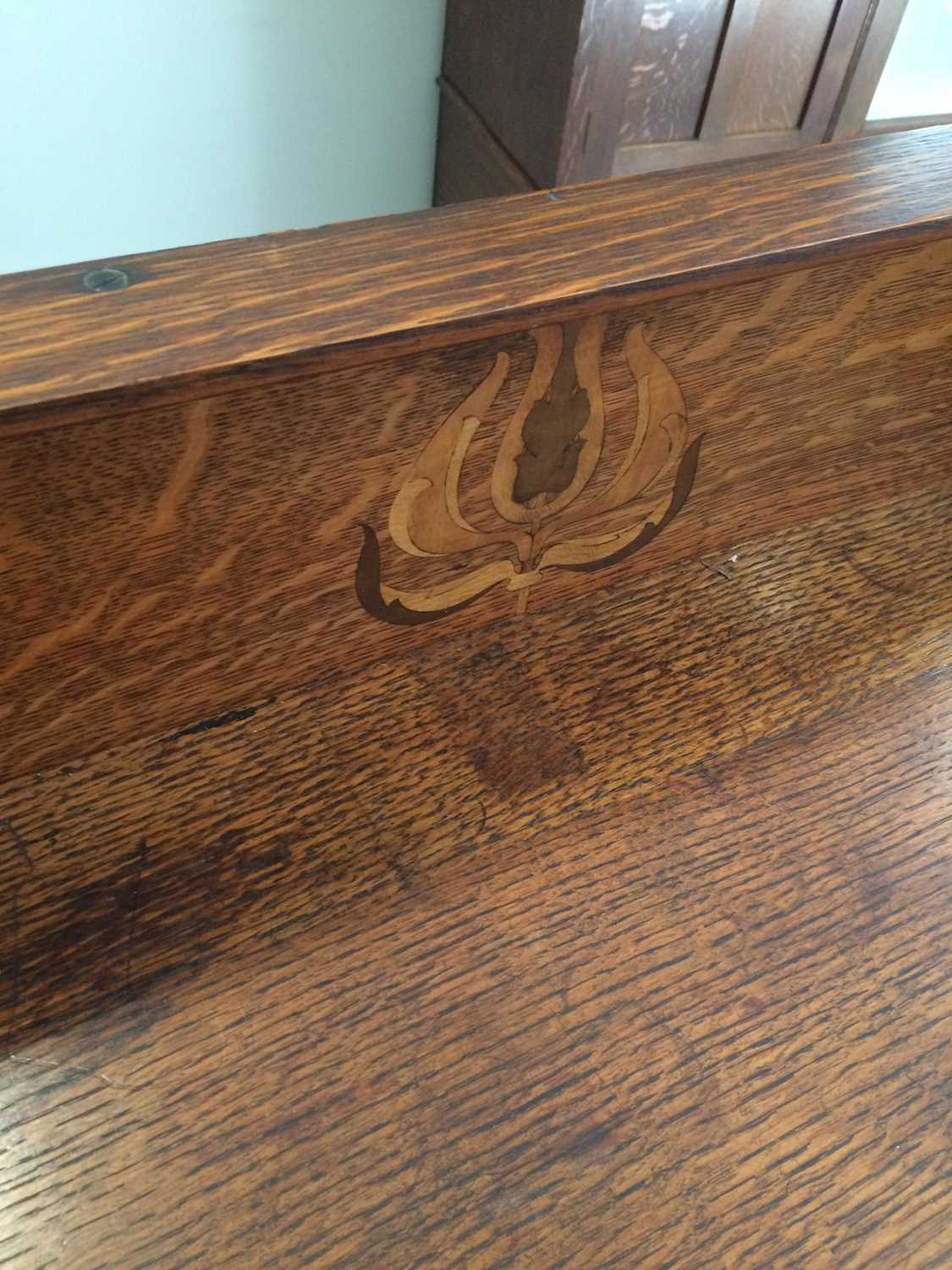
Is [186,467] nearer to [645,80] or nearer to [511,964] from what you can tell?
[511,964]

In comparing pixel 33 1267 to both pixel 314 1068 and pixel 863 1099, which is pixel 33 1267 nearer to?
pixel 314 1068

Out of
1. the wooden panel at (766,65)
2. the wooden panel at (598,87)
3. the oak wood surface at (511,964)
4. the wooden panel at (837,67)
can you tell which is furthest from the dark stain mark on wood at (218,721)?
the wooden panel at (837,67)

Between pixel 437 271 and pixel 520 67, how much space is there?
1.50 metres

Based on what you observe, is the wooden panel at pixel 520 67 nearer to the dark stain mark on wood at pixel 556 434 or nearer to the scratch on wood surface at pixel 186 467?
the dark stain mark on wood at pixel 556 434

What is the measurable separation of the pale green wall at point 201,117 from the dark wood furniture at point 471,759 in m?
1.62

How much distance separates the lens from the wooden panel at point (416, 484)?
598mm

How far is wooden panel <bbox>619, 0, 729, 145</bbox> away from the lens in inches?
71.3

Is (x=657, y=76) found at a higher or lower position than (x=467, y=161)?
lower

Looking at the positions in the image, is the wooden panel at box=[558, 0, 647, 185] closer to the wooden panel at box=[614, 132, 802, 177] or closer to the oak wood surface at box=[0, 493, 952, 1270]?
the wooden panel at box=[614, 132, 802, 177]

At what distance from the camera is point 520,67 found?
6.29 ft

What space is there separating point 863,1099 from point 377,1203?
287mm

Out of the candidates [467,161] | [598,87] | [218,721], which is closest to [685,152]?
[598,87]

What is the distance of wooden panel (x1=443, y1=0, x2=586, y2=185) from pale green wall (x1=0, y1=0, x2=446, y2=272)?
5.8 inches

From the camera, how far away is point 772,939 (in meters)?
0.70
